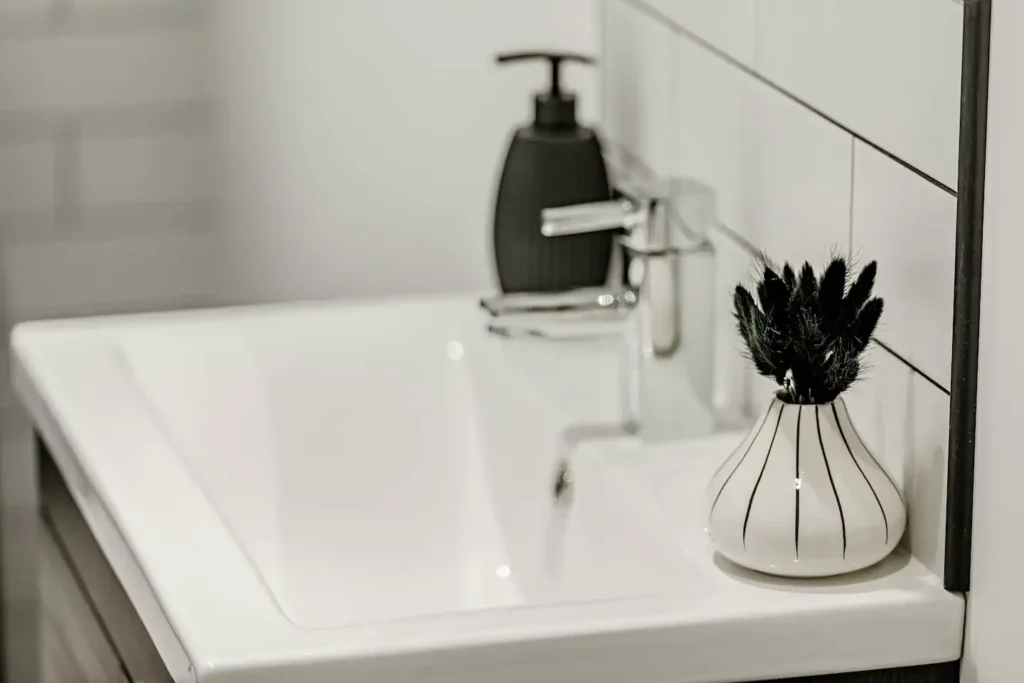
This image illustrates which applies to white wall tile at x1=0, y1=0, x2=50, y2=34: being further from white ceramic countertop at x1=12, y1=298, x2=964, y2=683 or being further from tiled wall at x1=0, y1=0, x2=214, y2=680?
white ceramic countertop at x1=12, y1=298, x2=964, y2=683

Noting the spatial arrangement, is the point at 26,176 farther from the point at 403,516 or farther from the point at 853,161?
the point at 853,161

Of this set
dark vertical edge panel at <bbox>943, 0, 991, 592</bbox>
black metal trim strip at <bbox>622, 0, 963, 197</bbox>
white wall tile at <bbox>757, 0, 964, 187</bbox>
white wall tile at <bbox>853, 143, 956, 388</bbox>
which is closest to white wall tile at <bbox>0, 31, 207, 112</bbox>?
black metal trim strip at <bbox>622, 0, 963, 197</bbox>

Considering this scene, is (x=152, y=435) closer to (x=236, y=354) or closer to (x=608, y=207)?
(x=236, y=354)

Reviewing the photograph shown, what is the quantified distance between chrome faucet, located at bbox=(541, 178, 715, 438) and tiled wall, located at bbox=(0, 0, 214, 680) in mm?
632

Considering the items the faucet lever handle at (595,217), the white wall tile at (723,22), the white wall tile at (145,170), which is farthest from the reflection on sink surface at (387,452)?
the white wall tile at (145,170)

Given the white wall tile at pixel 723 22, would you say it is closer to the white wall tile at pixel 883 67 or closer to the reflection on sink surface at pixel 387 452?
the white wall tile at pixel 883 67

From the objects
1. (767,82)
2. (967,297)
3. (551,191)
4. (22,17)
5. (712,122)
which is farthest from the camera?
(22,17)

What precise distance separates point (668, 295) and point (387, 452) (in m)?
0.25

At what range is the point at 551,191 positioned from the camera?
1284 mm

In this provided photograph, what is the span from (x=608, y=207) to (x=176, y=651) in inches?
16.8

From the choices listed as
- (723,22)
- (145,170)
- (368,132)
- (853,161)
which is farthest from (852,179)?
(145,170)

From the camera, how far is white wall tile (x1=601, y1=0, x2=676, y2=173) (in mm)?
1251

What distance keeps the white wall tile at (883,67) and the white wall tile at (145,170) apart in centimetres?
75

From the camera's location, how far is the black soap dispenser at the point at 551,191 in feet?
4.22
